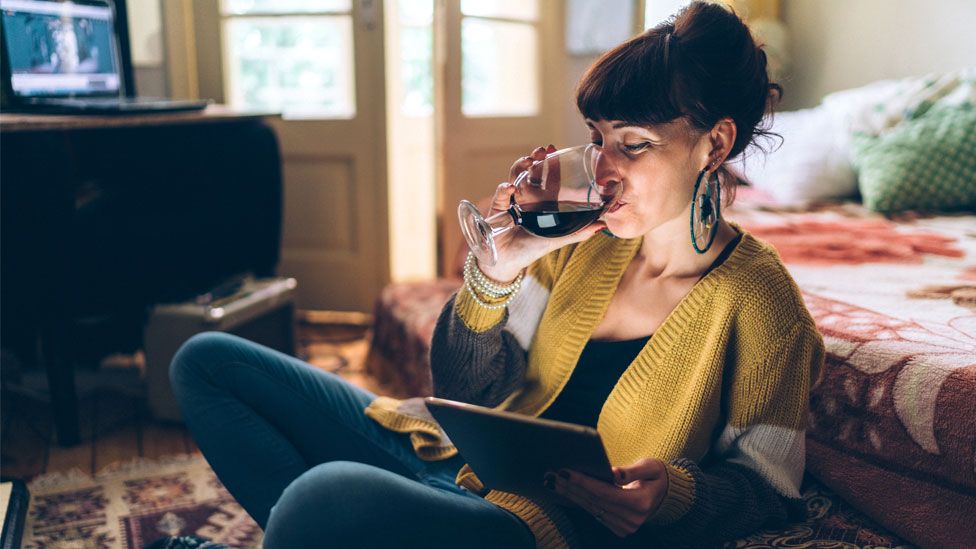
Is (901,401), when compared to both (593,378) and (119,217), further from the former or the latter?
(119,217)

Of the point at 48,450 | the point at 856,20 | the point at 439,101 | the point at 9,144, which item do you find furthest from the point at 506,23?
the point at 48,450

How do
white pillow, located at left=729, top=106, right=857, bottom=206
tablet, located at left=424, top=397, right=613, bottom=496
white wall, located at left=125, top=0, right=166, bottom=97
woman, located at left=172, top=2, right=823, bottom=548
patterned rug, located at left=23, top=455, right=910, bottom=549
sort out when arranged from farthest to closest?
white wall, located at left=125, top=0, right=166, bottom=97 → white pillow, located at left=729, top=106, right=857, bottom=206 → patterned rug, located at left=23, top=455, right=910, bottom=549 → woman, located at left=172, top=2, right=823, bottom=548 → tablet, located at left=424, top=397, right=613, bottom=496

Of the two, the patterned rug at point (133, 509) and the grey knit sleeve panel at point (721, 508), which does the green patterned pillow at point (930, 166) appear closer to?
the grey knit sleeve panel at point (721, 508)

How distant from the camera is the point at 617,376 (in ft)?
3.42

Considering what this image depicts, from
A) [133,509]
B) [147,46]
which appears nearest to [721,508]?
[133,509]

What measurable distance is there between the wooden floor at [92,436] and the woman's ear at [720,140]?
141cm

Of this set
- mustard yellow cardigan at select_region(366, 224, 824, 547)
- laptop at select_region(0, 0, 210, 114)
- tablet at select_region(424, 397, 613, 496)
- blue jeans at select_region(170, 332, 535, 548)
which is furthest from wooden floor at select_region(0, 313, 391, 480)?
tablet at select_region(424, 397, 613, 496)

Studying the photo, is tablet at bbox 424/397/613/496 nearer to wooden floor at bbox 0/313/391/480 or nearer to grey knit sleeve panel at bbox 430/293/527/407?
grey knit sleeve panel at bbox 430/293/527/407

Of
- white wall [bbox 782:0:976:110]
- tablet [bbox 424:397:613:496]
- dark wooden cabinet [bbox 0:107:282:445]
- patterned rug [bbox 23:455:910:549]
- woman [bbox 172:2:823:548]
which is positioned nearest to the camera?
tablet [bbox 424:397:613:496]

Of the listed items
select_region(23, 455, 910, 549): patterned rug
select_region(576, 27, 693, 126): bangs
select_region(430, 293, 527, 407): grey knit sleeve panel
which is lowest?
select_region(23, 455, 910, 549): patterned rug

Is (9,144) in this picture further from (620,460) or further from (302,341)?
(620,460)

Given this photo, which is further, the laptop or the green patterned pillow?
the green patterned pillow

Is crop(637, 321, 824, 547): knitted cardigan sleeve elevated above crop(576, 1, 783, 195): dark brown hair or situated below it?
below

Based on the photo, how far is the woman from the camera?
83 centimetres
